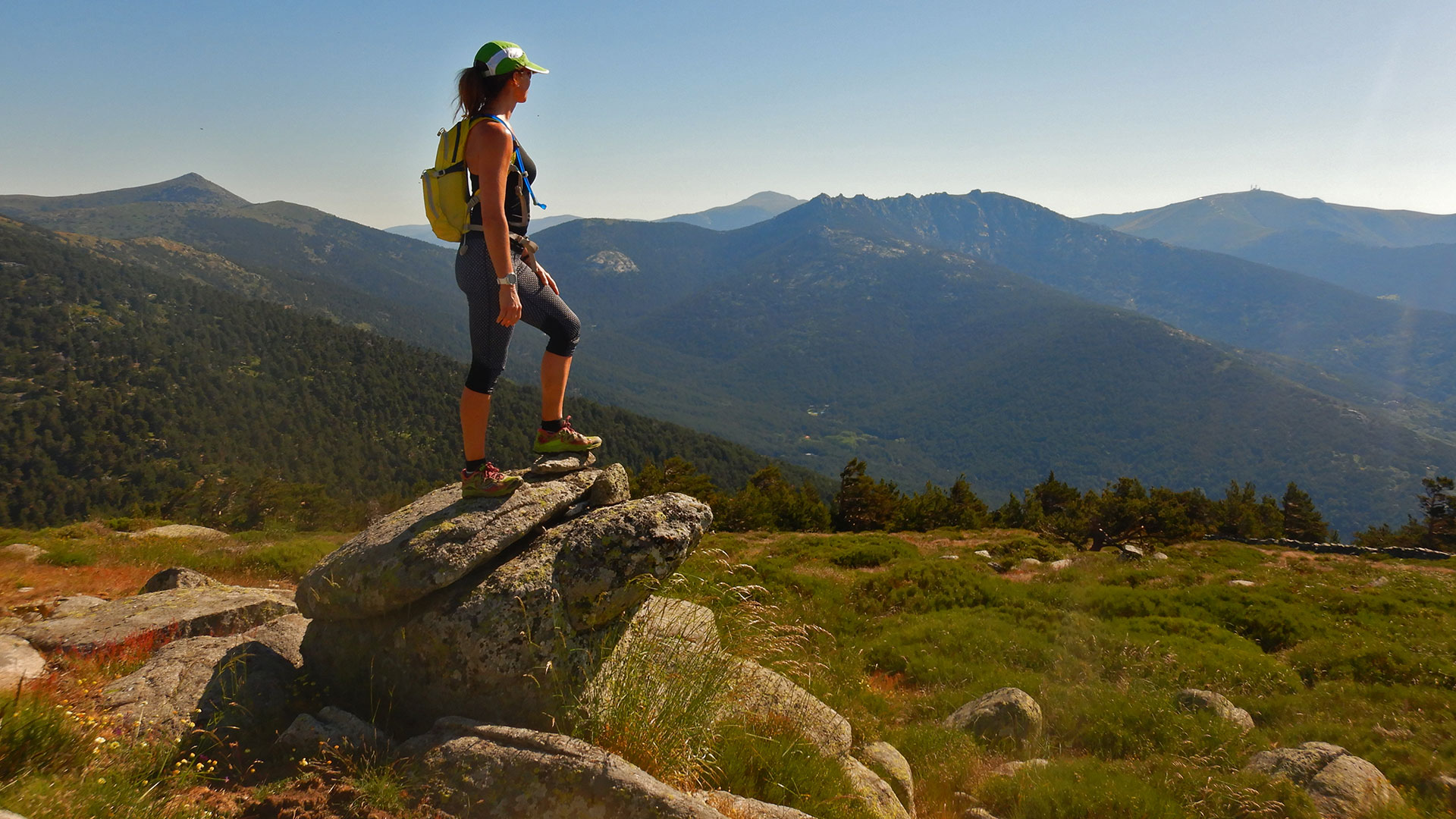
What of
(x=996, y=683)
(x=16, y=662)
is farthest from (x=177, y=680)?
(x=996, y=683)

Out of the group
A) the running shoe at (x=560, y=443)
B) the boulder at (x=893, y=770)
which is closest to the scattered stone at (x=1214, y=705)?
the boulder at (x=893, y=770)

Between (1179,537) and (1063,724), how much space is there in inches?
1192

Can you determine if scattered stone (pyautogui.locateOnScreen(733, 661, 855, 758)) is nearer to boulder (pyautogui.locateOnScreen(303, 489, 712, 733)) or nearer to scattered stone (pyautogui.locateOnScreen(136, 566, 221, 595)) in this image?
boulder (pyautogui.locateOnScreen(303, 489, 712, 733))

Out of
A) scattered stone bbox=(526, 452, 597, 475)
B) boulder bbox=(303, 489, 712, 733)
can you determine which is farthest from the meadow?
scattered stone bbox=(526, 452, 597, 475)

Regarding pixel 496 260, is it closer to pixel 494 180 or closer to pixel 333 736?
pixel 494 180

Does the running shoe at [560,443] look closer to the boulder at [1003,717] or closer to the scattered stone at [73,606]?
the scattered stone at [73,606]

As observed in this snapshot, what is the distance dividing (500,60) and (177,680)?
5.57 metres

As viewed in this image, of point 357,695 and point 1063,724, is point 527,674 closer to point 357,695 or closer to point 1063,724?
point 357,695

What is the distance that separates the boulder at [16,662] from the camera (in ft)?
15.3

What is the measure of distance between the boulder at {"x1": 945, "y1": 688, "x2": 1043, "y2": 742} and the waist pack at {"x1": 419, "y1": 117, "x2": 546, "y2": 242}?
31.5 ft

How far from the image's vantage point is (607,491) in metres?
6.24

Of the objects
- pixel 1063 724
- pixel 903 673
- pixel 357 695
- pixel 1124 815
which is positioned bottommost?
pixel 903 673

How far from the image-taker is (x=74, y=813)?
3.00 metres

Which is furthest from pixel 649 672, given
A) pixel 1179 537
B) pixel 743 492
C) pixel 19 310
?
pixel 19 310
